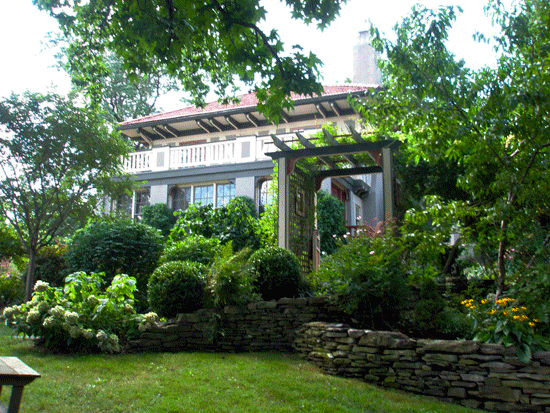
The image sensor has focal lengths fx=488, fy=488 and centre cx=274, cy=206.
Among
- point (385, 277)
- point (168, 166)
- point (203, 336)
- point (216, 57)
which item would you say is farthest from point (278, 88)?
point (168, 166)

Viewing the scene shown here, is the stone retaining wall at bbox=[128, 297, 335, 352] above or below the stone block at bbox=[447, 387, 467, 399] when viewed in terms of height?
above

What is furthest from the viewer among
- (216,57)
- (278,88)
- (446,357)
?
(216,57)

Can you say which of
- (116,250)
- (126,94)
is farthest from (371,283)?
(126,94)

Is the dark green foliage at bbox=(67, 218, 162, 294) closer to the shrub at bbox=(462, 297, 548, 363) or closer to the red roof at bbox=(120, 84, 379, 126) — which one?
the red roof at bbox=(120, 84, 379, 126)

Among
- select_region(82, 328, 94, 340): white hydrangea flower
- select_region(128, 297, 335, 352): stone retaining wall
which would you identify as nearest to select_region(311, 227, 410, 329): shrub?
select_region(128, 297, 335, 352): stone retaining wall

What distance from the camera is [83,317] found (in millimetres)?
6793

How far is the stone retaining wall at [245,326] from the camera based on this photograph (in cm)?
720

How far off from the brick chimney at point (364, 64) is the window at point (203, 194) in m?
9.79

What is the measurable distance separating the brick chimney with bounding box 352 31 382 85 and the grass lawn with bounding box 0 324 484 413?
18.1 meters

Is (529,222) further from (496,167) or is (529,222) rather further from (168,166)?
(168,166)

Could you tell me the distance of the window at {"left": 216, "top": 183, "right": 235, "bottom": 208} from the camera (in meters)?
15.9

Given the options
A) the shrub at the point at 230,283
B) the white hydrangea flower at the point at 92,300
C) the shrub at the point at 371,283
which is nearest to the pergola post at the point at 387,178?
the shrub at the point at 371,283

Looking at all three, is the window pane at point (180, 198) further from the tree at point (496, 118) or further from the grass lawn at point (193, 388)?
the grass lawn at point (193, 388)

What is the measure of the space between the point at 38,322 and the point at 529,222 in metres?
6.90
